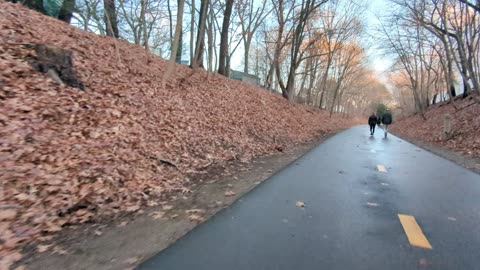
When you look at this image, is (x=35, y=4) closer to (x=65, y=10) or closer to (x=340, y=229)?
(x=65, y=10)

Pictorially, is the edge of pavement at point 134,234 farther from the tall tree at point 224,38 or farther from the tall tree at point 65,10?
the tall tree at point 224,38

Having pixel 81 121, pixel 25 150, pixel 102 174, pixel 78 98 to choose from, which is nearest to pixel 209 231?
pixel 102 174

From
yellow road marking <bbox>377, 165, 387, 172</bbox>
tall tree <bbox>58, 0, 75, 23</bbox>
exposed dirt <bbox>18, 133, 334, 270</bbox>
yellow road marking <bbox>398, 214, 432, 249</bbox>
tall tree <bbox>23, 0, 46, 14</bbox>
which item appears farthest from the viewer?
tall tree <bbox>58, 0, 75, 23</bbox>

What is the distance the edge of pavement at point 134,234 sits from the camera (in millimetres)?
3438

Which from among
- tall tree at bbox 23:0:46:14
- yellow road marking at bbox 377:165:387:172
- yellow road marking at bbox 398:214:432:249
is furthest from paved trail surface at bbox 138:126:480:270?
tall tree at bbox 23:0:46:14

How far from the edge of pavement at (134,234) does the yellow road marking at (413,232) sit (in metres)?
2.60

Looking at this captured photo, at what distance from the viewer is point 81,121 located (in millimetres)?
6828

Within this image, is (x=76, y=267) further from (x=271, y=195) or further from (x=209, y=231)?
(x=271, y=195)

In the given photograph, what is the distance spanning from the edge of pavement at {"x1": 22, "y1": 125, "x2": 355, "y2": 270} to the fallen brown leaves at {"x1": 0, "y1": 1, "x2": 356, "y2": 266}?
181 millimetres

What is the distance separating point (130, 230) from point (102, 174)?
1676 millimetres

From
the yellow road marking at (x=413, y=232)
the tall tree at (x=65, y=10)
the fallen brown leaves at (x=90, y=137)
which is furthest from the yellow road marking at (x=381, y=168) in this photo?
the tall tree at (x=65, y=10)

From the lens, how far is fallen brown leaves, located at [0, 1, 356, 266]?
451 centimetres

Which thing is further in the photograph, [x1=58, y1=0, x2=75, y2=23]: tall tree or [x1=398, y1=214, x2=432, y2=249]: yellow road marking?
[x1=58, y1=0, x2=75, y2=23]: tall tree

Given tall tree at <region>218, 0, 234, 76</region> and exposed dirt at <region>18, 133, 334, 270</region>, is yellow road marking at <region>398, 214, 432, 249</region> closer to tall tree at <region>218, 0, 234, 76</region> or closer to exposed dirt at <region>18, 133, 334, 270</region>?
exposed dirt at <region>18, 133, 334, 270</region>
